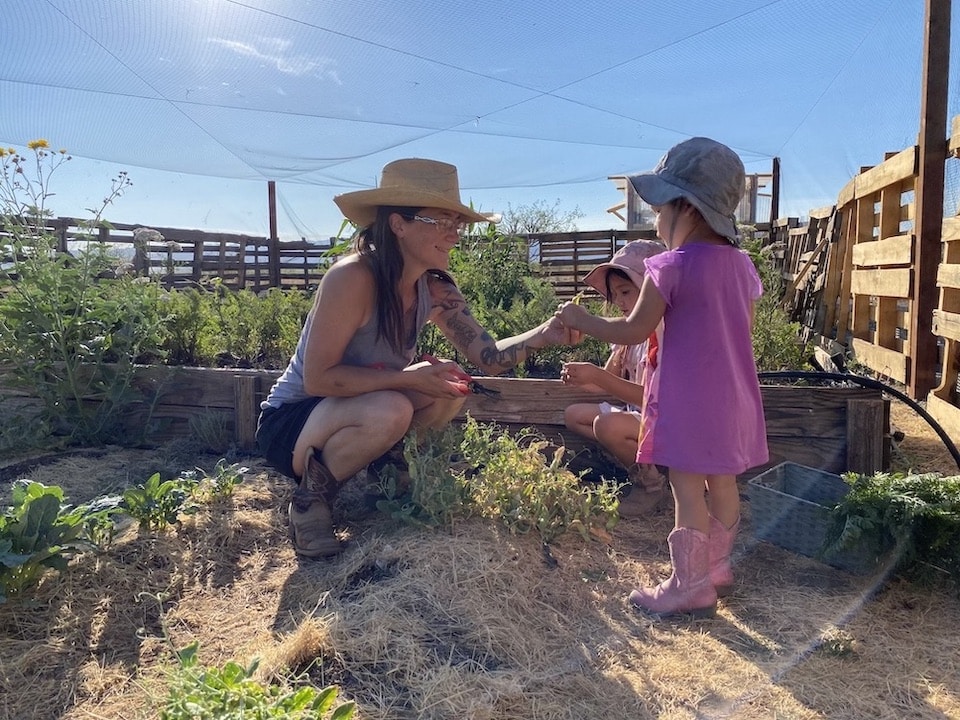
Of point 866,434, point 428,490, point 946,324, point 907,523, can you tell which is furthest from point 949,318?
point 428,490

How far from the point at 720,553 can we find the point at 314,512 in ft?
4.38

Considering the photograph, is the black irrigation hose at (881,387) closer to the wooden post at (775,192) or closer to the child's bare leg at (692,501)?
the child's bare leg at (692,501)

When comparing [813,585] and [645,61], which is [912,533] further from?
[645,61]

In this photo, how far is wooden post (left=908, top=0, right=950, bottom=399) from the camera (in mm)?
4121

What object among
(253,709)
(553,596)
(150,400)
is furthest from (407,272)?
(150,400)

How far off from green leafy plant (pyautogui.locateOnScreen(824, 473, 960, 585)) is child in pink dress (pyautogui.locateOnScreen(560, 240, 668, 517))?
2.48ft

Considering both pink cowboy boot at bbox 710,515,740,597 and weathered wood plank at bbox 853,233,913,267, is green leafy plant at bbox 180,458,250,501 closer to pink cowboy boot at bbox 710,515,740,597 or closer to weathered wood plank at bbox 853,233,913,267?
pink cowboy boot at bbox 710,515,740,597

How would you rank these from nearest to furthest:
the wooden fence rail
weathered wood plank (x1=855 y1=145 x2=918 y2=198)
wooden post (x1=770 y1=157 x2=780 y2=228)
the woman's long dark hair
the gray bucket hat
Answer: the gray bucket hat < the woman's long dark hair < the wooden fence rail < weathered wood plank (x1=855 y1=145 x2=918 y2=198) < wooden post (x1=770 y1=157 x2=780 y2=228)

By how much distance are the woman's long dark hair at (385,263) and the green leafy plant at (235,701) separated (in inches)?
54.8

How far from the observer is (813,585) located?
2418 mm

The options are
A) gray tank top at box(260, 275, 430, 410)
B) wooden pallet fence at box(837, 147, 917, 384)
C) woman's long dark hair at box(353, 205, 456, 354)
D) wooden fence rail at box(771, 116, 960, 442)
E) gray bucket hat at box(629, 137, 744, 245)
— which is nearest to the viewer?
gray bucket hat at box(629, 137, 744, 245)

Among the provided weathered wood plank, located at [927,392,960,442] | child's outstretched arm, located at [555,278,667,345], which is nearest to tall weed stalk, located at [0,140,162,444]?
child's outstretched arm, located at [555,278,667,345]

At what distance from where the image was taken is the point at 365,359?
2.69 meters

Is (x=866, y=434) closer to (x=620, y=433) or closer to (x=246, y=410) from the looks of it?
(x=620, y=433)
